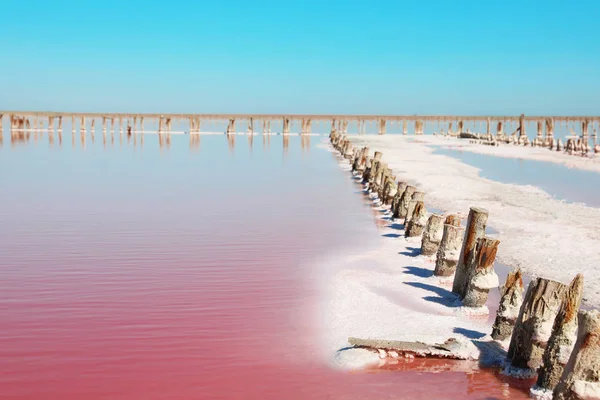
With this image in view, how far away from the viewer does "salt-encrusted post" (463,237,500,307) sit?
735 centimetres

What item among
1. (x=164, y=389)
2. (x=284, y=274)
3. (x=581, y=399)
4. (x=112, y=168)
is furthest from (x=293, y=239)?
(x=112, y=168)

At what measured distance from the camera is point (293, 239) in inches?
463

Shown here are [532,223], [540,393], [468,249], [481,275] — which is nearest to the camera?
[540,393]

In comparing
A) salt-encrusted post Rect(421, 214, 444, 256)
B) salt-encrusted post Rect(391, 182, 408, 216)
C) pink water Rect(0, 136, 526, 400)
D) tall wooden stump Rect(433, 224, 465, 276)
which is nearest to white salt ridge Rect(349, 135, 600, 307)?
salt-encrusted post Rect(421, 214, 444, 256)

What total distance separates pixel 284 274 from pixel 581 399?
488 cm

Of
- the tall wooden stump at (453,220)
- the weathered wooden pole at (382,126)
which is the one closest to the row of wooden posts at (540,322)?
the tall wooden stump at (453,220)

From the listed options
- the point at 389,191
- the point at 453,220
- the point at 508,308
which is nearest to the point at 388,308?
the point at 508,308

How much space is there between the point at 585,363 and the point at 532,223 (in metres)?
8.54

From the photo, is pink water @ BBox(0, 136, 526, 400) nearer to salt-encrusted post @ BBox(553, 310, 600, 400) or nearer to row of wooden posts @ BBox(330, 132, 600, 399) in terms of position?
row of wooden posts @ BBox(330, 132, 600, 399)

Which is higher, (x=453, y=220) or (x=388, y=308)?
(x=453, y=220)

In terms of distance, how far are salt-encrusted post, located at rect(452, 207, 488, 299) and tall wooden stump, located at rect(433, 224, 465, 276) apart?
0.52 metres

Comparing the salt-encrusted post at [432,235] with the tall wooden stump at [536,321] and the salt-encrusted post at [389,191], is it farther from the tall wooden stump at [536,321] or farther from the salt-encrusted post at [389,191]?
the salt-encrusted post at [389,191]

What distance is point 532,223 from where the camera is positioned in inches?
518

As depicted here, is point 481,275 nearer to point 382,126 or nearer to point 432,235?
point 432,235
